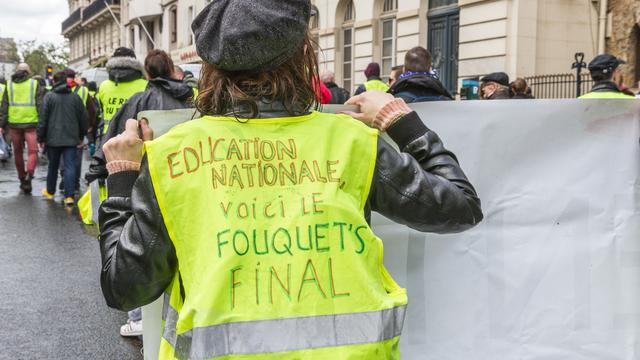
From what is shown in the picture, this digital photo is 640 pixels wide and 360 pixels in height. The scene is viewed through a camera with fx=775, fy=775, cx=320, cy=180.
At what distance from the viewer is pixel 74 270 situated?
7.30 meters

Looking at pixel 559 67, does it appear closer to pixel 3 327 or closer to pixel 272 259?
pixel 3 327

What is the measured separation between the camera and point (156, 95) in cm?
523

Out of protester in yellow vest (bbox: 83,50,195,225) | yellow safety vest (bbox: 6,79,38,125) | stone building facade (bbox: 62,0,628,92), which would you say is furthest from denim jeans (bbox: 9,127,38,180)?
protester in yellow vest (bbox: 83,50,195,225)

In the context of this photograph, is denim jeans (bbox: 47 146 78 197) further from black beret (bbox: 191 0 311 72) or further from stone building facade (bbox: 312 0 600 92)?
black beret (bbox: 191 0 311 72)

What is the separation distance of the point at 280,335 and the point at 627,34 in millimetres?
14606

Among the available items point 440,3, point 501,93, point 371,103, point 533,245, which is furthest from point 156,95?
point 440,3

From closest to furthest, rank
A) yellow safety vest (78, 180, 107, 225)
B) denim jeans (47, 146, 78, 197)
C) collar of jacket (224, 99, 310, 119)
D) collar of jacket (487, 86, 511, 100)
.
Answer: collar of jacket (224, 99, 310, 119) < yellow safety vest (78, 180, 107, 225) < collar of jacket (487, 86, 511, 100) < denim jeans (47, 146, 78, 197)

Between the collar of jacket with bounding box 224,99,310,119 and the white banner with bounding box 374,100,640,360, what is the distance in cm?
139

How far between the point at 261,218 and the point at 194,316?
0.27m

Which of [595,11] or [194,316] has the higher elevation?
[595,11]

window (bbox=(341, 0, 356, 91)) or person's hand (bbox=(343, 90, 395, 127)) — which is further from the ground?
window (bbox=(341, 0, 356, 91))

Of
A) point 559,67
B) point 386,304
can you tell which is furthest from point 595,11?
point 386,304

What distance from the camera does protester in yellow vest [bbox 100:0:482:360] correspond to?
5.77 feet

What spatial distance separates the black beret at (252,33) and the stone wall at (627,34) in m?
14.1
